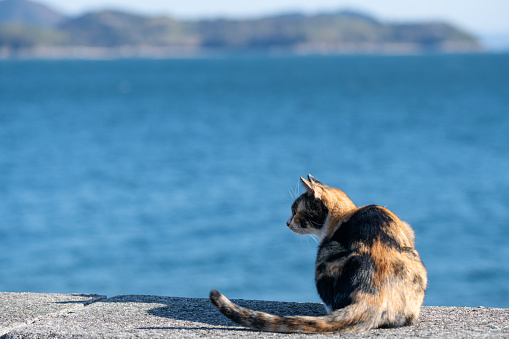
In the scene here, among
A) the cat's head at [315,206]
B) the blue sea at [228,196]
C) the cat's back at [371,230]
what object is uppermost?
the blue sea at [228,196]

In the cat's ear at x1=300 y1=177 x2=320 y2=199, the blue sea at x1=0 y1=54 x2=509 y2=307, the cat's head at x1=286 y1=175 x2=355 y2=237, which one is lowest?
the cat's head at x1=286 y1=175 x2=355 y2=237

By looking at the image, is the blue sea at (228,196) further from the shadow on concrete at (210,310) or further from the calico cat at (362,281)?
the calico cat at (362,281)

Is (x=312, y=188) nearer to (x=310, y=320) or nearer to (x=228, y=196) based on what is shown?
(x=310, y=320)

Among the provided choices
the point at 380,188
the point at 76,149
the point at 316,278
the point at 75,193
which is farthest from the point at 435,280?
the point at 76,149

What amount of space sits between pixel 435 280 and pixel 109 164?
15107mm

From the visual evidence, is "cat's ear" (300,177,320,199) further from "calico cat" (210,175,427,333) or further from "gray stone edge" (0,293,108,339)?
"gray stone edge" (0,293,108,339)

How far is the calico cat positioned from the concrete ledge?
0.07 meters

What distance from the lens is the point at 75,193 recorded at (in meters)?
19.8

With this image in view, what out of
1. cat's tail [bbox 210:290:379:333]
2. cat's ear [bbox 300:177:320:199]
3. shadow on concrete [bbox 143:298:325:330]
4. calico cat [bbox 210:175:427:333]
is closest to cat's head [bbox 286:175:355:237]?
cat's ear [bbox 300:177:320:199]

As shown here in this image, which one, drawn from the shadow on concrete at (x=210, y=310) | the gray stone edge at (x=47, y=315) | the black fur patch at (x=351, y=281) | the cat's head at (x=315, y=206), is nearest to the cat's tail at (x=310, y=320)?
the black fur patch at (x=351, y=281)

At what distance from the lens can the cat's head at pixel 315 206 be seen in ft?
14.4

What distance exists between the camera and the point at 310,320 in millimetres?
3662

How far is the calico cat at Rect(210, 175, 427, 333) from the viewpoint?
368 cm

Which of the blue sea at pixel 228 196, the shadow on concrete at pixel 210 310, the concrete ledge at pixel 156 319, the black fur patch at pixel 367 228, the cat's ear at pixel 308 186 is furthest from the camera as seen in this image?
the blue sea at pixel 228 196
